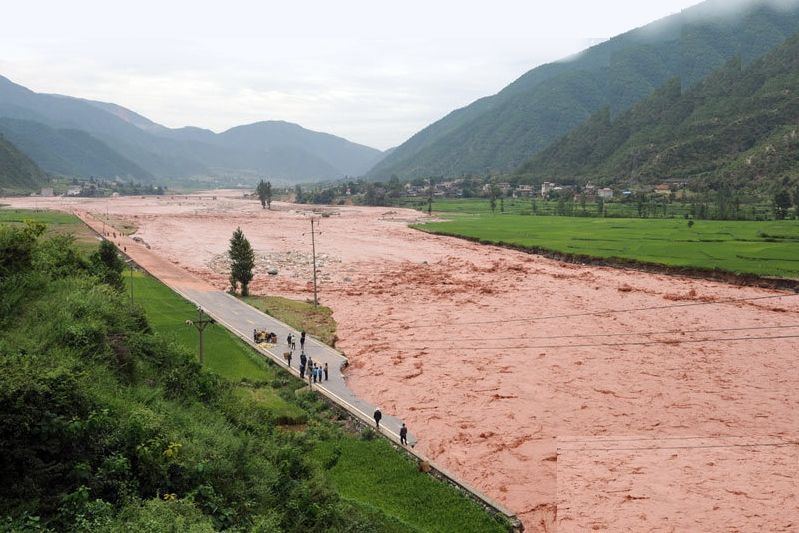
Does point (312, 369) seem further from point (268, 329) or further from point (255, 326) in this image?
point (255, 326)

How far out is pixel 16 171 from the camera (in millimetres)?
173375

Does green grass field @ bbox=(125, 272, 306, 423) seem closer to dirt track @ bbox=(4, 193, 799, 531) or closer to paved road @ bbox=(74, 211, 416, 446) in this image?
paved road @ bbox=(74, 211, 416, 446)

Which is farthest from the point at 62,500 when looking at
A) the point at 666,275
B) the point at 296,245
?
the point at 296,245

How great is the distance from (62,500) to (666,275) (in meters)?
45.6

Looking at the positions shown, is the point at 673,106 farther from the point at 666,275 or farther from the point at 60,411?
the point at 60,411

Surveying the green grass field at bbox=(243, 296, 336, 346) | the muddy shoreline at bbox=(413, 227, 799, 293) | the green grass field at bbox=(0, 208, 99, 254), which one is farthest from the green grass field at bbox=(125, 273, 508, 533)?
the green grass field at bbox=(0, 208, 99, 254)

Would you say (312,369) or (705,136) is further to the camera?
(705,136)

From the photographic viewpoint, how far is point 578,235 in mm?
66438

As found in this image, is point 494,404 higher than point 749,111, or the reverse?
point 749,111

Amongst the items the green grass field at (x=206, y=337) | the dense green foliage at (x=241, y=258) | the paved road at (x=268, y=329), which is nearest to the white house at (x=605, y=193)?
the paved road at (x=268, y=329)

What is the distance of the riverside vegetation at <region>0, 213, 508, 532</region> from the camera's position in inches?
304

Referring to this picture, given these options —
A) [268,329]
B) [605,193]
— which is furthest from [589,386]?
[605,193]

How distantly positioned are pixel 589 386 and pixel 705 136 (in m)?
117

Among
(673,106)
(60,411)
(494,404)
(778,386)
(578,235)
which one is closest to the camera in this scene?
(60,411)
